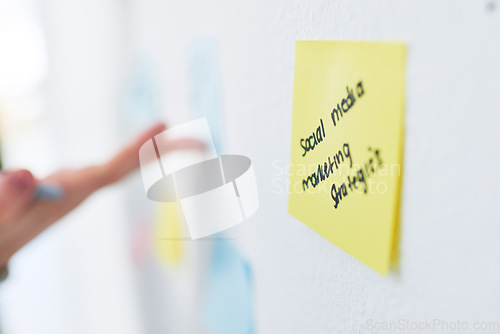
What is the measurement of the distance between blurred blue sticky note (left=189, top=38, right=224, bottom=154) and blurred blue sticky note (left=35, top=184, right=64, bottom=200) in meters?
0.17

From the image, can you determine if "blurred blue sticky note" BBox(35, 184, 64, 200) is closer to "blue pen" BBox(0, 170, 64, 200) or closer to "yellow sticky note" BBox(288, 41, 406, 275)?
"blue pen" BBox(0, 170, 64, 200)

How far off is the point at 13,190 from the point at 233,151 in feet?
0.60

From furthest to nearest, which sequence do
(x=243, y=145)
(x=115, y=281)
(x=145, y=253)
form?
(x=115, y=281), (x=145, y=253), (x=243, y=145)

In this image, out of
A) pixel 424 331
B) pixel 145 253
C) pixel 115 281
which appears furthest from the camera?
pixel 115 281

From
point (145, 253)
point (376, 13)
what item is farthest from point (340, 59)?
point (145, 253)

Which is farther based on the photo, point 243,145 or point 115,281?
point 115,281

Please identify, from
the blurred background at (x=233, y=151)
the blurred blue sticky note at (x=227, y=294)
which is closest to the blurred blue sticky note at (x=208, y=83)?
the blurred background at (x=233, y=151)

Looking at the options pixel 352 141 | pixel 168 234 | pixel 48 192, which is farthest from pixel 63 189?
pixel 352 141

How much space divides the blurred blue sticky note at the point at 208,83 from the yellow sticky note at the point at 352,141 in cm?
15

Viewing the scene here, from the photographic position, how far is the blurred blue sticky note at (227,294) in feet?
1.17

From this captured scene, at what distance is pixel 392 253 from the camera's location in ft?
0.54

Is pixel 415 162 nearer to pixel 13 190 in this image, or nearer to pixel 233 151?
pixel 233 151

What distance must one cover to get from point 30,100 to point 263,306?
76cm

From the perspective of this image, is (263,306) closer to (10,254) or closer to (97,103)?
(10,254)
